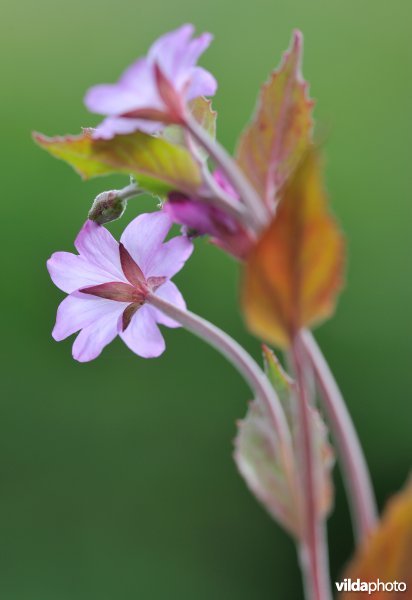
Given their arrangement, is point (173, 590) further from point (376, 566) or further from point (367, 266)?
point (376, 566)

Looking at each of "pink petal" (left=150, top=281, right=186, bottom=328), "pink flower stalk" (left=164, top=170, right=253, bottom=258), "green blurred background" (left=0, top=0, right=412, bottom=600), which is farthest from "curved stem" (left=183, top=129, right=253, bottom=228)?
"green blurred background" (left=0, top=0, right=412, bottom=600)

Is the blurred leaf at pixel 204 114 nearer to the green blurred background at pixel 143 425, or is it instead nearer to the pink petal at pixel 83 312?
the pink petal at pixel 83 312

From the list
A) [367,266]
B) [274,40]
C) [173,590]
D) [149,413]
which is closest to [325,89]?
[274,40]

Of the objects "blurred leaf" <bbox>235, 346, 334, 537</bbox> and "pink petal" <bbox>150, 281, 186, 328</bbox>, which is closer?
"blurred leaf" <bbox>235, 346, 334, 537</bbox>

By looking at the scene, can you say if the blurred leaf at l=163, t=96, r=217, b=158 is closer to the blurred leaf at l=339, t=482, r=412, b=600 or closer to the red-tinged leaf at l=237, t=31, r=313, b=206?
the red-tinged leaf at l=237, t=31, r=313, b=206

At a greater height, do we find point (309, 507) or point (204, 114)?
point (204, 114)

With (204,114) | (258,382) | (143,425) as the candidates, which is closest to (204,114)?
(204,114)

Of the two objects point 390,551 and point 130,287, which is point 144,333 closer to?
point 130,287
